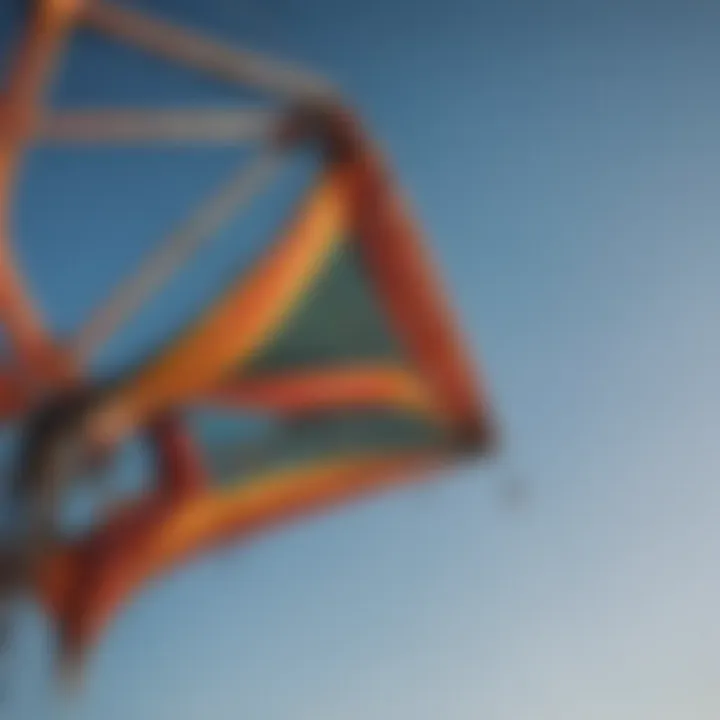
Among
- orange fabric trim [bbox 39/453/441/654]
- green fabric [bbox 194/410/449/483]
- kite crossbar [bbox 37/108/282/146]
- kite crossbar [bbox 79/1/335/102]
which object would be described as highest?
kite crossbar [bbox 79/1/335/102]

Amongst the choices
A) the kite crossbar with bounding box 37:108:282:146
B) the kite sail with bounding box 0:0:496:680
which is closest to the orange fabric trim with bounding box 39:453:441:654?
the kite sail with bounding box 0:0:496:680

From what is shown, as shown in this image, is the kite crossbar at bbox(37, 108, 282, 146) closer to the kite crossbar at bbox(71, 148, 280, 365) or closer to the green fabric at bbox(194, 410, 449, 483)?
the kite crossbar at bbox(71, 148, 280, 365)

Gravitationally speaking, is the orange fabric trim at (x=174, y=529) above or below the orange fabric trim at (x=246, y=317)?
below

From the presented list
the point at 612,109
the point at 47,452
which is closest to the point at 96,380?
the point at 47,452

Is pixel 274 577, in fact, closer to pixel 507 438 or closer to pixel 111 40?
pixel 507 438

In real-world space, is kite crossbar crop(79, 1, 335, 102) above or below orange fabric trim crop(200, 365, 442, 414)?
above

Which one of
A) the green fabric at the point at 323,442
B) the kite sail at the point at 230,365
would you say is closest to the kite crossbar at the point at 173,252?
the kite sail at the point at 230,365

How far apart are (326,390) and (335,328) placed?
0.16 ft

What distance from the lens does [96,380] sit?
1153mm

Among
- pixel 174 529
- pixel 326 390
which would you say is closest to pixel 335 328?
pixel 326 390

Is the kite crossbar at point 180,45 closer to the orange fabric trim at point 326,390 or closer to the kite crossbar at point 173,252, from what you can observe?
the kite crossbar at point 173,252

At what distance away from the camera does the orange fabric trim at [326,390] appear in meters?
1.18

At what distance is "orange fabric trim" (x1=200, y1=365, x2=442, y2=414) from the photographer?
118 cm

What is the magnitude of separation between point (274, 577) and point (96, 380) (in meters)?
0.19
